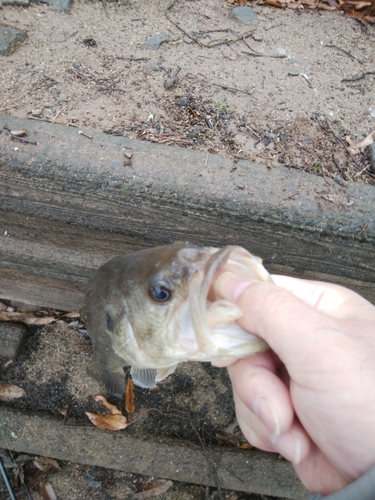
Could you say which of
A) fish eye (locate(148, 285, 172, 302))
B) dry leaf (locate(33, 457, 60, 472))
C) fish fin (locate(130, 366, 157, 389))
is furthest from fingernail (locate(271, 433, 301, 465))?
dry leaf (locate(33, 457, 60, 472))

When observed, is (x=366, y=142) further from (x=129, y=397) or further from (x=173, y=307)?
(x=129, y=397)

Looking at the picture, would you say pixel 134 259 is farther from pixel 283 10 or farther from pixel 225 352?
pixel 283 10

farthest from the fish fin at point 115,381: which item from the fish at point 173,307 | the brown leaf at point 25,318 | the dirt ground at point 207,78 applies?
the dirt ground at point 207,78

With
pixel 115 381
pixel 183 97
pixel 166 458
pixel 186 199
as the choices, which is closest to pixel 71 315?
pixel 115 381

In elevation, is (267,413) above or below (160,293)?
below

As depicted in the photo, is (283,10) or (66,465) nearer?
(66,465)

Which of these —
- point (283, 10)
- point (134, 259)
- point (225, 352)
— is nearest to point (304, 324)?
point (225, 352)

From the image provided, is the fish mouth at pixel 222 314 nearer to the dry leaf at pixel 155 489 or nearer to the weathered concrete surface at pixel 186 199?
the weathered concrete surface at pixel 186 199

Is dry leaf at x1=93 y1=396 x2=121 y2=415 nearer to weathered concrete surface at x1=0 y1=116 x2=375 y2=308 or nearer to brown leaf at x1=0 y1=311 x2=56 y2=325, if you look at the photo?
brown leaf at x1=0 y1=311 x2=56 y2=325
